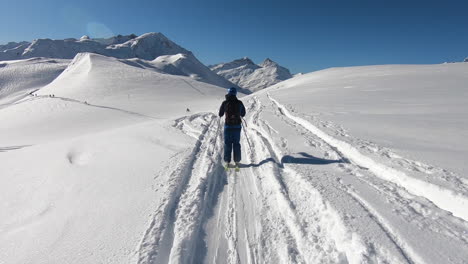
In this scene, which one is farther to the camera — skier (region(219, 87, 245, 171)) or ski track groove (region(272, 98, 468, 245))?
skier (region(219, 87, 245, 171))

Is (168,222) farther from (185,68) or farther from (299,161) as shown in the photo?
(185,68)

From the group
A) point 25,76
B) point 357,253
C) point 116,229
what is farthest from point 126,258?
point 25,76

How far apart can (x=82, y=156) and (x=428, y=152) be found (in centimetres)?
876

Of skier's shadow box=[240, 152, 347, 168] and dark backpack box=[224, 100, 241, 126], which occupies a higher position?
dark backpack box=[224, 100, 241, 126]

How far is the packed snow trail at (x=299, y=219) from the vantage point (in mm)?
3008

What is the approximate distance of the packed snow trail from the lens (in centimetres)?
301

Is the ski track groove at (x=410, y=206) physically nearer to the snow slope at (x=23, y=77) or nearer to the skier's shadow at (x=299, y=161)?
the skier's shadow at (x=299, y=161)

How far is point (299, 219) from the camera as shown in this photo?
3.73m

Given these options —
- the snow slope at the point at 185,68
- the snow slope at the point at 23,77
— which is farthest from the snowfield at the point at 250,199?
the snow slope at the point at 185,68

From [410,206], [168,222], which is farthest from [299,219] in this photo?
[168,222]

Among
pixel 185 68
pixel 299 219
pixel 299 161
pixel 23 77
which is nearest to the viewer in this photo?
pixel 299 219

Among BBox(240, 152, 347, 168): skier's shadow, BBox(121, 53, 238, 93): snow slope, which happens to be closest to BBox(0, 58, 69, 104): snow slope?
BBox(121, 53, 238, 93): snow slope

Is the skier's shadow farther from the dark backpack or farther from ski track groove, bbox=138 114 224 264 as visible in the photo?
ski track groove, bbox=138 114 224 264

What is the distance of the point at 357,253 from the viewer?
2.90 meters
